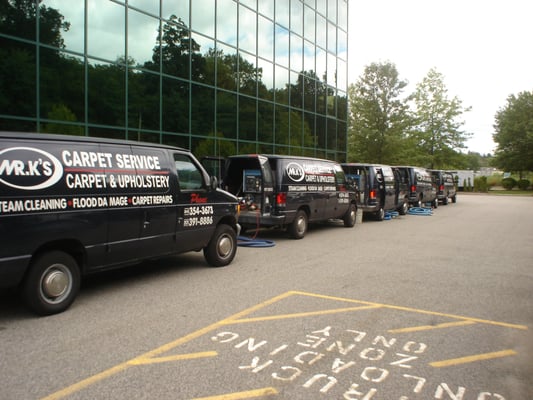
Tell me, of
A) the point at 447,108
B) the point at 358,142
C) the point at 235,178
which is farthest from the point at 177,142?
the point at 447,108

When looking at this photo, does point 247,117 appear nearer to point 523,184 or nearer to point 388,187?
point 388,187

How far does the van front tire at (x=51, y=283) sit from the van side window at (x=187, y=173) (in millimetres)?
2278

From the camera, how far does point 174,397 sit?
11.9ft

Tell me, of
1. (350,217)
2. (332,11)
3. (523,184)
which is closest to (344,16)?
(332,11)

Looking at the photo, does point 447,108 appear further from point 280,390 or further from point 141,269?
point 280,390

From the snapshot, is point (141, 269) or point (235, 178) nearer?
point (141, 269)

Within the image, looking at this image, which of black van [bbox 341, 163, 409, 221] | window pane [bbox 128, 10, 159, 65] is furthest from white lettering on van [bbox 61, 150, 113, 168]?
black van [bbox 341, 163, 409, 221]

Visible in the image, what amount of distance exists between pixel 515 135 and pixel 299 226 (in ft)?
200

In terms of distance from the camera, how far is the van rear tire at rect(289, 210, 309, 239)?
40.3 ft

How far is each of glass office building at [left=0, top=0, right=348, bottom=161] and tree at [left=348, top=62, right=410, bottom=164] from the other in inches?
587

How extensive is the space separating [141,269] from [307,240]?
5093mm

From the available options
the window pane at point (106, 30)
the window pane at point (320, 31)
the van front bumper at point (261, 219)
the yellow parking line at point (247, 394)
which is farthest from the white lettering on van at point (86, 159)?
the window pane at point (320, 31)

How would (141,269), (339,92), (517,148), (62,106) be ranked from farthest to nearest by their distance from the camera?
(517,148) → (339,92) → (62,106) → (141,269)

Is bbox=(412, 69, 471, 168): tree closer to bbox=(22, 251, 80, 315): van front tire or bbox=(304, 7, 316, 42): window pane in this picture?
bbox=(304, 7, 316, 42): window pane
